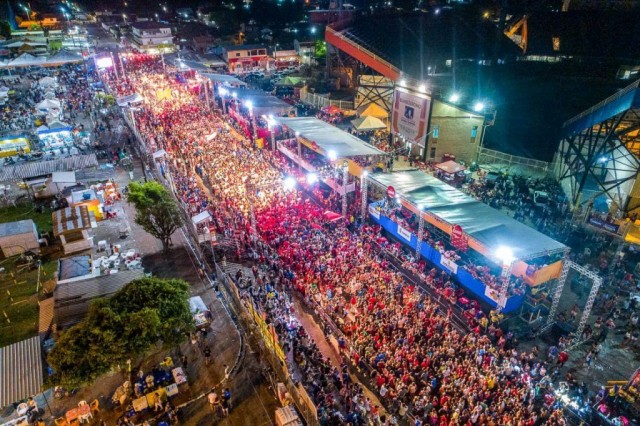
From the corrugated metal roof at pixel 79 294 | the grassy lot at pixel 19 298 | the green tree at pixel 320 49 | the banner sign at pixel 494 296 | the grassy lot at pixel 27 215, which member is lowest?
the grassy lot at pixel 19 298

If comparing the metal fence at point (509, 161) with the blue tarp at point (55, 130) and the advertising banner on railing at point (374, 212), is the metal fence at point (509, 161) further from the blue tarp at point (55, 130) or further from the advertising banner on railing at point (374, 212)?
the blue tarp at point (55, 130)

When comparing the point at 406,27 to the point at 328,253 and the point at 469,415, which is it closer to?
the point at 328,253

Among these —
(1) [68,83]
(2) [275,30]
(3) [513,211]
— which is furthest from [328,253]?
(2) [275,30]

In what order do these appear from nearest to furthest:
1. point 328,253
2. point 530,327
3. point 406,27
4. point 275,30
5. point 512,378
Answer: point 512,378 → point 530,327 → point 328,253 → point 406,27 → point 275,30

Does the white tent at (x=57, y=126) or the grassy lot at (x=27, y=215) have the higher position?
the white tent at (x=57, y=126)

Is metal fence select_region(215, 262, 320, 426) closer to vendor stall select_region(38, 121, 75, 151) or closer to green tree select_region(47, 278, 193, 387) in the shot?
green tree select_region(47, 278, 193, 387)

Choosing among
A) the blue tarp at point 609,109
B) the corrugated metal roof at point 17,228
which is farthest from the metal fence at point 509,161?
the corrugated metal roof at point 17,228

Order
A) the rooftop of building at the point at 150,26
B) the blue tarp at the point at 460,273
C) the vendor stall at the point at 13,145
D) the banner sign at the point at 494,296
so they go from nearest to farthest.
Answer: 1. the banner sign at the point at 494,296
2. the blue tarp at the point at 460,273
3. the vendor stall at the point at 13,145
4. the rooftop of building at the point at 150,26
